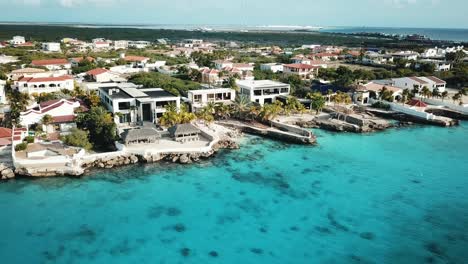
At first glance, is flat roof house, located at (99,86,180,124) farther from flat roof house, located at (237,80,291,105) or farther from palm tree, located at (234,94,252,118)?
flat roof house, located at (237,80,291,105)

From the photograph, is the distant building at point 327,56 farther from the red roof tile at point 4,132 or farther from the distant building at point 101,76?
the red roof tile at point 4,132

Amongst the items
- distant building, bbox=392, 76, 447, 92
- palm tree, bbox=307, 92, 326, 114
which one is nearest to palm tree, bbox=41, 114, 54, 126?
palm tree, bbox=307, 92, 326, 114

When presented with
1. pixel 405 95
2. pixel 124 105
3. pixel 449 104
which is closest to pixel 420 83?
pixel 405 95

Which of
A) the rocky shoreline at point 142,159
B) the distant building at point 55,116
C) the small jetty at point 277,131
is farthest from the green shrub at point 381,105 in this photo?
the distant building at point 55,116

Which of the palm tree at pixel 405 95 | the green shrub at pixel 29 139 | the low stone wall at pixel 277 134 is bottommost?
the low stone wall at pixel 277 134

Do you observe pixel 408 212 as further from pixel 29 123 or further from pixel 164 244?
pixel 29 123

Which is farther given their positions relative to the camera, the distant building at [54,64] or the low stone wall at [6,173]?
the distant building at [54,64]
